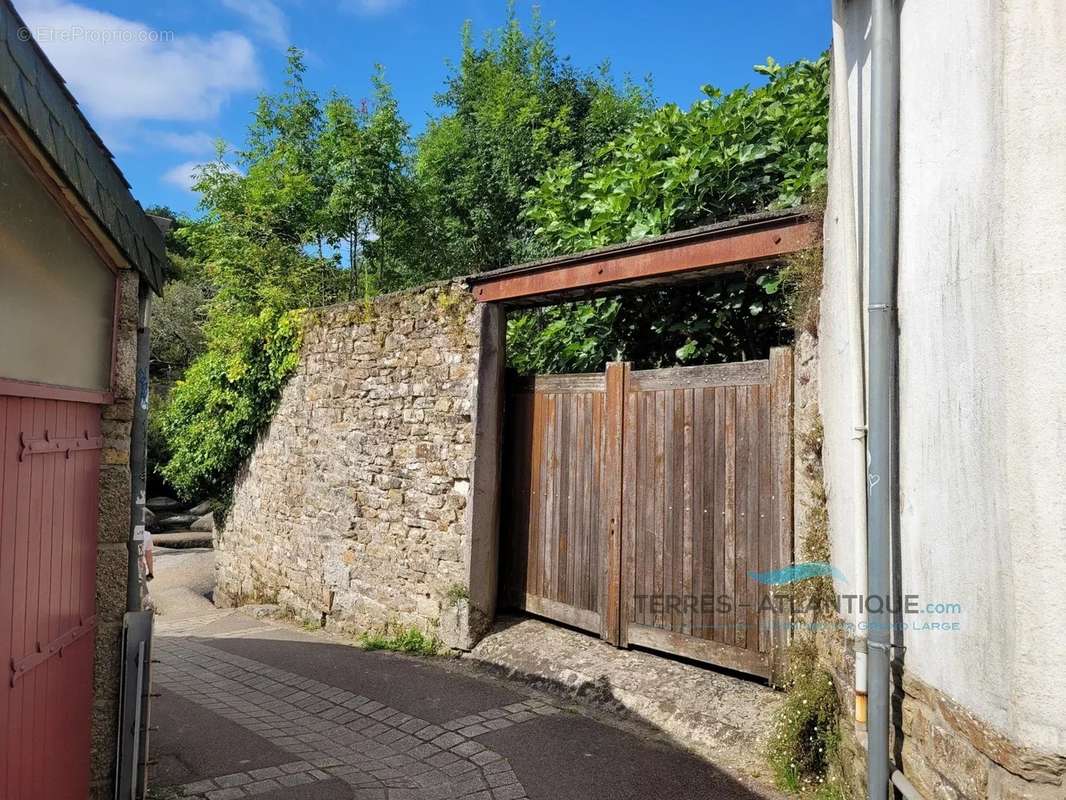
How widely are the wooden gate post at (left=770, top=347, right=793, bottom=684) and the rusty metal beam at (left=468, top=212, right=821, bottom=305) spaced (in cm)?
64

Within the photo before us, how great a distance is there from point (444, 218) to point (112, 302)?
1054cm

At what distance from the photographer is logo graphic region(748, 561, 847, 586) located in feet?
12.2

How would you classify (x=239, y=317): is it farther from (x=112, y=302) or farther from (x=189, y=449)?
(x=112, y=302)

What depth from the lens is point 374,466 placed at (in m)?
7.33

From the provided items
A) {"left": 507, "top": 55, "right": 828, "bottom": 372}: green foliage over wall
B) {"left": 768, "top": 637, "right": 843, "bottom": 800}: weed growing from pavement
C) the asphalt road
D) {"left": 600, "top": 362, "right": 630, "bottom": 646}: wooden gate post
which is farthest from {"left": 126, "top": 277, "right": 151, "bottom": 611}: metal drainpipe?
{"left": 507, "top": 55, "right": 828, "bottom": 372}: green foliage over wall

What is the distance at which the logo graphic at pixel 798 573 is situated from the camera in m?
3.71

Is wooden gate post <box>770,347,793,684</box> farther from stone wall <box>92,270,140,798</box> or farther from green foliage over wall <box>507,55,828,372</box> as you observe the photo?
stone wall <box>92,270,140,798</box>

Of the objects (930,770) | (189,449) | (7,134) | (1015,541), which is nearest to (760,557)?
(930,770)

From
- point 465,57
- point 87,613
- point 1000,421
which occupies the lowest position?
point 87,613

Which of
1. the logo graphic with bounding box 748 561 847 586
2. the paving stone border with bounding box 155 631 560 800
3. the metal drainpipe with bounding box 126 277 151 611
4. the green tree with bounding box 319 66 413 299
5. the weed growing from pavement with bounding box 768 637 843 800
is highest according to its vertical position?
the green tree with bounding box 319 66 413 299

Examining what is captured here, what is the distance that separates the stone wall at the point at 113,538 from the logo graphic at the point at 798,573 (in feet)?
11.0

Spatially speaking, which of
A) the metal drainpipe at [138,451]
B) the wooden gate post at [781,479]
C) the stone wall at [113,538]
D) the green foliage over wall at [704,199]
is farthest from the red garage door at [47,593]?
the green foliage over wall at [704,199]

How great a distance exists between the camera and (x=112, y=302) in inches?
146

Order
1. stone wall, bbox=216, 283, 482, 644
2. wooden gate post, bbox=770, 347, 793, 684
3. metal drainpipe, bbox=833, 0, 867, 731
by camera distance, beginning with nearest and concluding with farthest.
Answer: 1. metal drainpipe, bbox=833, 0, 867, 731
2. wooden gate post, bbox=770, 347, 793, 684
3. stone wall, bbox=216, 283, 482, 644
